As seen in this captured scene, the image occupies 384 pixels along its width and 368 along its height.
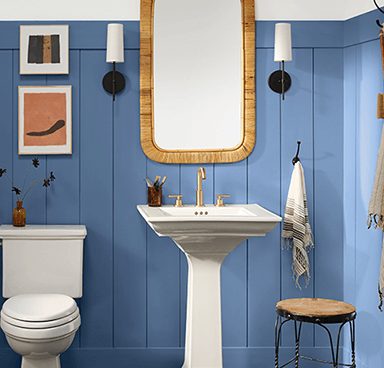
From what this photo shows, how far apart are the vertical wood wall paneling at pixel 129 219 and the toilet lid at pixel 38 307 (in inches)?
18.9

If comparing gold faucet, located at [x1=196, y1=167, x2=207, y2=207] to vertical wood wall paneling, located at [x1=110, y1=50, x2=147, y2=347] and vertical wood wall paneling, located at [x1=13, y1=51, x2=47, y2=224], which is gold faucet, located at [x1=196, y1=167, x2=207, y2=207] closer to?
vertical wood wall paneling, located at [x1=110, y1=50, x2=147, y2=347]

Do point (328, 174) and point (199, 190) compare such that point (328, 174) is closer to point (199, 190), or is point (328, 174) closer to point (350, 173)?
point (350, 173)

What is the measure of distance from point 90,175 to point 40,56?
662 millimetres

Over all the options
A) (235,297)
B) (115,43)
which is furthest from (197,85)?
(235,297)

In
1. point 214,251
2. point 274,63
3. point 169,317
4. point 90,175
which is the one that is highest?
point 274,63

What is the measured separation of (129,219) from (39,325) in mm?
863

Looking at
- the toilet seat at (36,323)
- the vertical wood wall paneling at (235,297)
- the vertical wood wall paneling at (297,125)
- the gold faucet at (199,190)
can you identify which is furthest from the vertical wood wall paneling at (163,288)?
the toilet seat at (36,323)

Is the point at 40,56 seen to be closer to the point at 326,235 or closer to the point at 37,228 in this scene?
the point at 37,228

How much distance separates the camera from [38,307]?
11.3 ft

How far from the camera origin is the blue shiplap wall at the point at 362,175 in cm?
366

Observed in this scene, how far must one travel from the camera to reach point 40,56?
389 centimetres

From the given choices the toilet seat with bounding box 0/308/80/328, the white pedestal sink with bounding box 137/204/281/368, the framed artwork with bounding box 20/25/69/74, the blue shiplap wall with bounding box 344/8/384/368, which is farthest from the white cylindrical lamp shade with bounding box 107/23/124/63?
the toilet seat with bounding box 0/308/80/328

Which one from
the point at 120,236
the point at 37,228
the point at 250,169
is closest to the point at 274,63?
the point at 250,169

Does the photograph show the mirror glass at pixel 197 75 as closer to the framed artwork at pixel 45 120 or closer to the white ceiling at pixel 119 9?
the white ceiling at pixel 119 9
